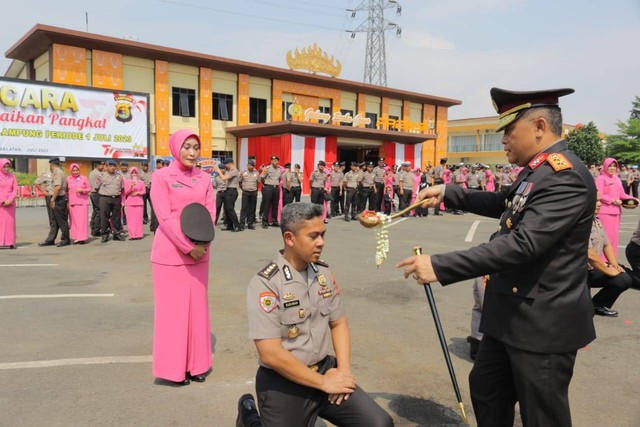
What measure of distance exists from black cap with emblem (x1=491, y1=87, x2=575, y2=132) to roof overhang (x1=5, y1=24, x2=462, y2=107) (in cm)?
2508

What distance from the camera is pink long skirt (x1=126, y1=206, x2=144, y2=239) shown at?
11.6 meters

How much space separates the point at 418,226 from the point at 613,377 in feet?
33.6

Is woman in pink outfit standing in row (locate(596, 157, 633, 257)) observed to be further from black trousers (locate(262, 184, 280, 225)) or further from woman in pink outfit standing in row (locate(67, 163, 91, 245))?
woman in pink outfit standing in row (locate(67, 163, 91, 245))

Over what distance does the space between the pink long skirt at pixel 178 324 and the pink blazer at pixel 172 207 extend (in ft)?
0.29

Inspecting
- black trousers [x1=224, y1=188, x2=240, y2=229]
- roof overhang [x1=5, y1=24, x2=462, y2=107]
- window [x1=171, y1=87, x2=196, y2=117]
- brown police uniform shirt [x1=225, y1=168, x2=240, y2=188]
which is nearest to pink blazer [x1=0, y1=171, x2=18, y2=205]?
black trousers [x1=224, y1=188, x2=240, y2=229]

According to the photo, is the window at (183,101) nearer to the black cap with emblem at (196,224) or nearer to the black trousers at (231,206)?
the black trousers at (231,206)

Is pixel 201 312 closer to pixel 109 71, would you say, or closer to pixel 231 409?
pixel 231 409

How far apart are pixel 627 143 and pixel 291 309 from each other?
5506cm

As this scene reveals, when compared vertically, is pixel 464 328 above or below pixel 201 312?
below

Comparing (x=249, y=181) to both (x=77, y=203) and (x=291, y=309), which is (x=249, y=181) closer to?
(x=77, y=203)

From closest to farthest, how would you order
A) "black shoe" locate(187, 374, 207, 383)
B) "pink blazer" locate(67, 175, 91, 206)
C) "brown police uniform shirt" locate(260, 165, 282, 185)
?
"black shoe" locate(187, 374, 207, 383) < "pink blazer" locate(67, 175, 91, 206) < "brown police uniform shirt" locate(260, 165, 282, 185)

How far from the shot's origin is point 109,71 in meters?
25.0

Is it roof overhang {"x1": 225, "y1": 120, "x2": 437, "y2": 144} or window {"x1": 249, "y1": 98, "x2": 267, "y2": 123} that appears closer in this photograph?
roof overhang {"x1": 225, "y1": 120, "x2": 437, "y2": 144}

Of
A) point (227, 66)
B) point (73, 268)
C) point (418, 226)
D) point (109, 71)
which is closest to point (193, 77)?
point (227, 66)
